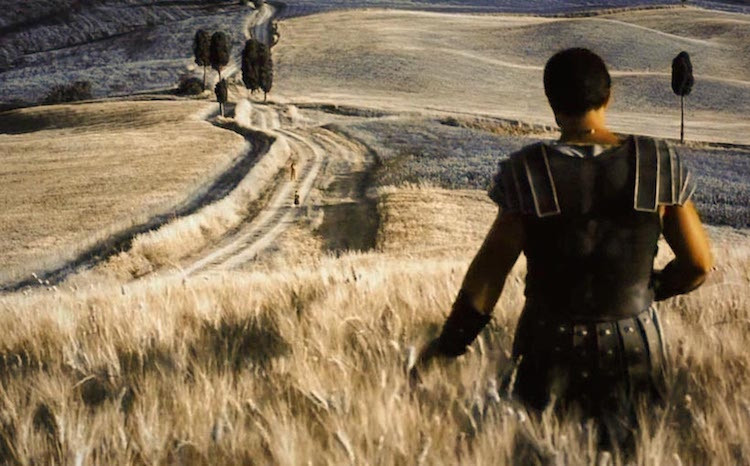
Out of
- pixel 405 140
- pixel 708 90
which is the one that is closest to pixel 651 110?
pixel 708 90

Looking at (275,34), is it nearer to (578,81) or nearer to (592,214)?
(578,81)

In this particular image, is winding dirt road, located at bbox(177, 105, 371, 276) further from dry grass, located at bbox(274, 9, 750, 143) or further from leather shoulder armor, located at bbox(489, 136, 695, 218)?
dry grass, located at bbox(274, 9, 750, 143)

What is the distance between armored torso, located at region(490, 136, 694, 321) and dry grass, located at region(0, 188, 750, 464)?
0.33 metres

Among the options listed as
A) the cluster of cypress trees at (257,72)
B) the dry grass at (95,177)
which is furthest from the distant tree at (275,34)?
the dry grass at (95,177)

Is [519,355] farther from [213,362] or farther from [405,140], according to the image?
[405,140]

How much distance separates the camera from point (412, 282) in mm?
4250

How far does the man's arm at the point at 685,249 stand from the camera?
2.54 m

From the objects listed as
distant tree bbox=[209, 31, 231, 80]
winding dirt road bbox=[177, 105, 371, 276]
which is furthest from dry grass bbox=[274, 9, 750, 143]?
winding dirt road bbox=[177, 105, 371, 276]

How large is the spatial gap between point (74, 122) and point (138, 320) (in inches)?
2574

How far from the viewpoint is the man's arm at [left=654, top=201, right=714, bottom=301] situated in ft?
8.34

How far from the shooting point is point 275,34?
101562 mm

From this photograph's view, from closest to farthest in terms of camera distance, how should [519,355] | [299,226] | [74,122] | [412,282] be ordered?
[519,355] → [412,282] → [299,226] → [74,122]

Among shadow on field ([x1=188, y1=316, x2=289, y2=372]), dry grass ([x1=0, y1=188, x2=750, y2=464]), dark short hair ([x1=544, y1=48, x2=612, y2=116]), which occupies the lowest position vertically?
shadow on field ([x1=188, y1=316, x2=289, y2=372])

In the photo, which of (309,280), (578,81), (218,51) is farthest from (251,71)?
(578,81)
